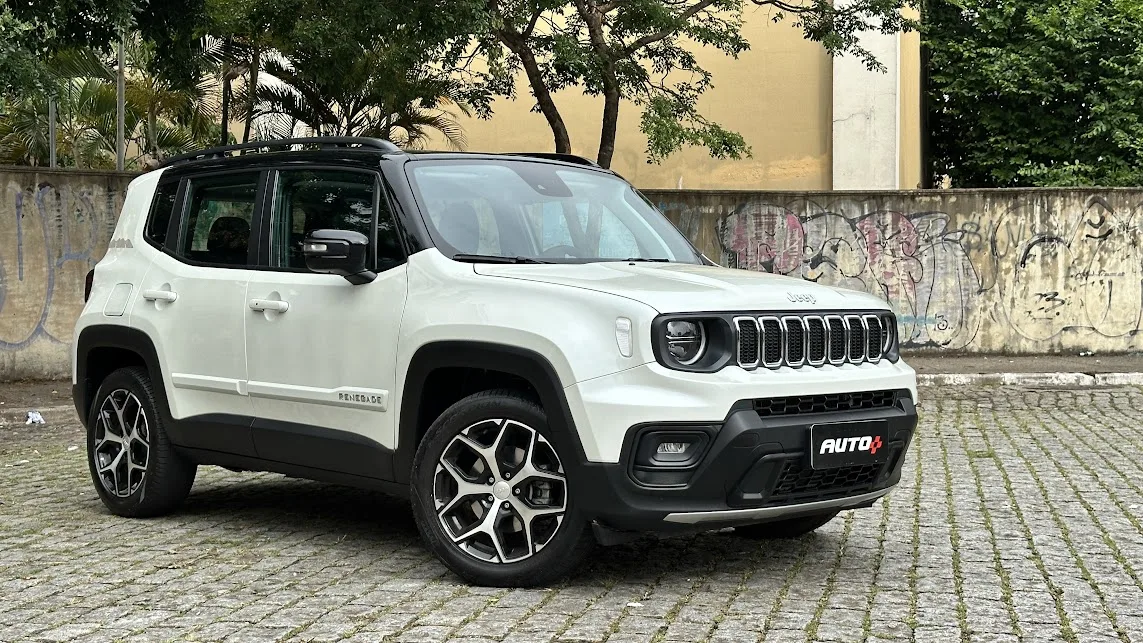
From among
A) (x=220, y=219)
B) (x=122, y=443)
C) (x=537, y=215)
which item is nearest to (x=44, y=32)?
(x=122, y=443)

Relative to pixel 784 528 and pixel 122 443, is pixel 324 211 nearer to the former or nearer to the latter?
pixel 122 443

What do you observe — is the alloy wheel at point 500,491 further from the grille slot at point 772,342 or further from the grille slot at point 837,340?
the grille slot at point 837,340

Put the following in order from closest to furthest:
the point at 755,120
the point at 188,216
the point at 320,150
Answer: the point at 320,150 → the point at 188,216 → the point at 755,120

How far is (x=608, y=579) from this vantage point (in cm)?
578

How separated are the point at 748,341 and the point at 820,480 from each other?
0.67m

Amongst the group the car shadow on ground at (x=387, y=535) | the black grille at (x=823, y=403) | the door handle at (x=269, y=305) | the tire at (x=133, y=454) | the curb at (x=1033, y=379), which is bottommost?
the curb at (x=1033, y=379)

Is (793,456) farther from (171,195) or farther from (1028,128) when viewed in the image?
(1028,128)

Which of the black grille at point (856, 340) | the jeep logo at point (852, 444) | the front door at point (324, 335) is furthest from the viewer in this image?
the front door at point (324, 335)

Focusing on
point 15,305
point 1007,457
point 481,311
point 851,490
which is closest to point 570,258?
point 481,311

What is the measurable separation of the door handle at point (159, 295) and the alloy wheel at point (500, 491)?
2.12 metres

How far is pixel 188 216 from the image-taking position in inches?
285

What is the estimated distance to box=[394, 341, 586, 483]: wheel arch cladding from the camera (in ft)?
17.3

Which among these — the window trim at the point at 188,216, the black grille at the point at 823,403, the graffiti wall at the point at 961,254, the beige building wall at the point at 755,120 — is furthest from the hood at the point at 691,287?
the beige building wall at the point at 755,120

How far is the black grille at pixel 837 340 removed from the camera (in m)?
5.63
